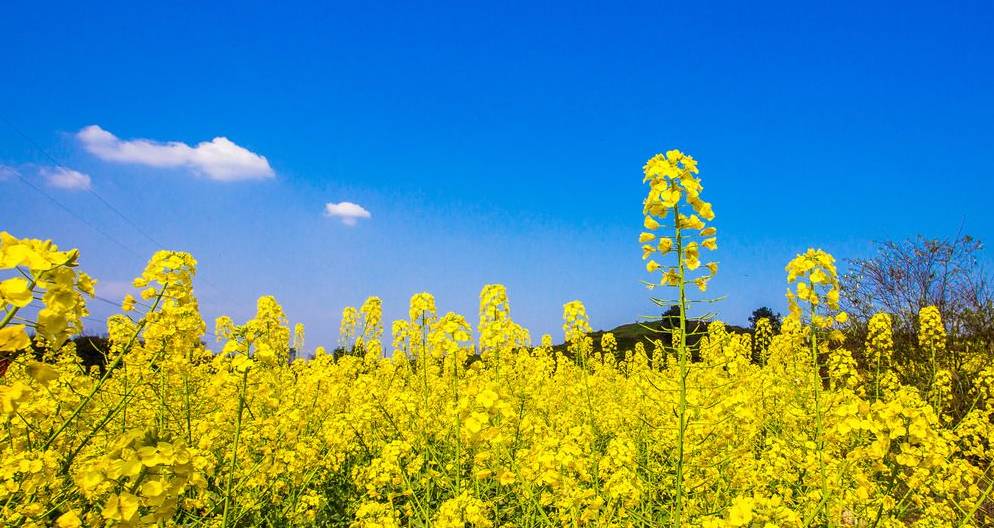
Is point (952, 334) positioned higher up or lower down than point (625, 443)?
higher up

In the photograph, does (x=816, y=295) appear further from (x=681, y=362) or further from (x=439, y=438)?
(x=439, y=438)

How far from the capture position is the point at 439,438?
4.86 metres

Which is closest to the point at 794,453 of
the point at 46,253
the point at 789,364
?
the point at 789,364

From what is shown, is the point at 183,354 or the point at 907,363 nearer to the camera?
the point at 183,354

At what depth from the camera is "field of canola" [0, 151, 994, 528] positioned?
1.77 metres

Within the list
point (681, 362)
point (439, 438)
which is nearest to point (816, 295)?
point (681, 362)

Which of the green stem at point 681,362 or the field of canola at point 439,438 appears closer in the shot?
the field of canola at point 439,438

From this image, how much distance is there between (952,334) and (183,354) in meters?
10.7

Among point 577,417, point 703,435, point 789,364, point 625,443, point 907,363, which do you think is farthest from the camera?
point 907,363

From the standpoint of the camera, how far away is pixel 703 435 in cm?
333

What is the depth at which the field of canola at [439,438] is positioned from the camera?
1769 millimetres

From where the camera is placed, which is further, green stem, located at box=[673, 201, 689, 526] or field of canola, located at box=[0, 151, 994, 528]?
green stem, located at box=[673, 201, 689, 526]

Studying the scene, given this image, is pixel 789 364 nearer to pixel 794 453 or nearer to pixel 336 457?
pixel 794 453

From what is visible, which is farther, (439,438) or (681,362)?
(439,438)
